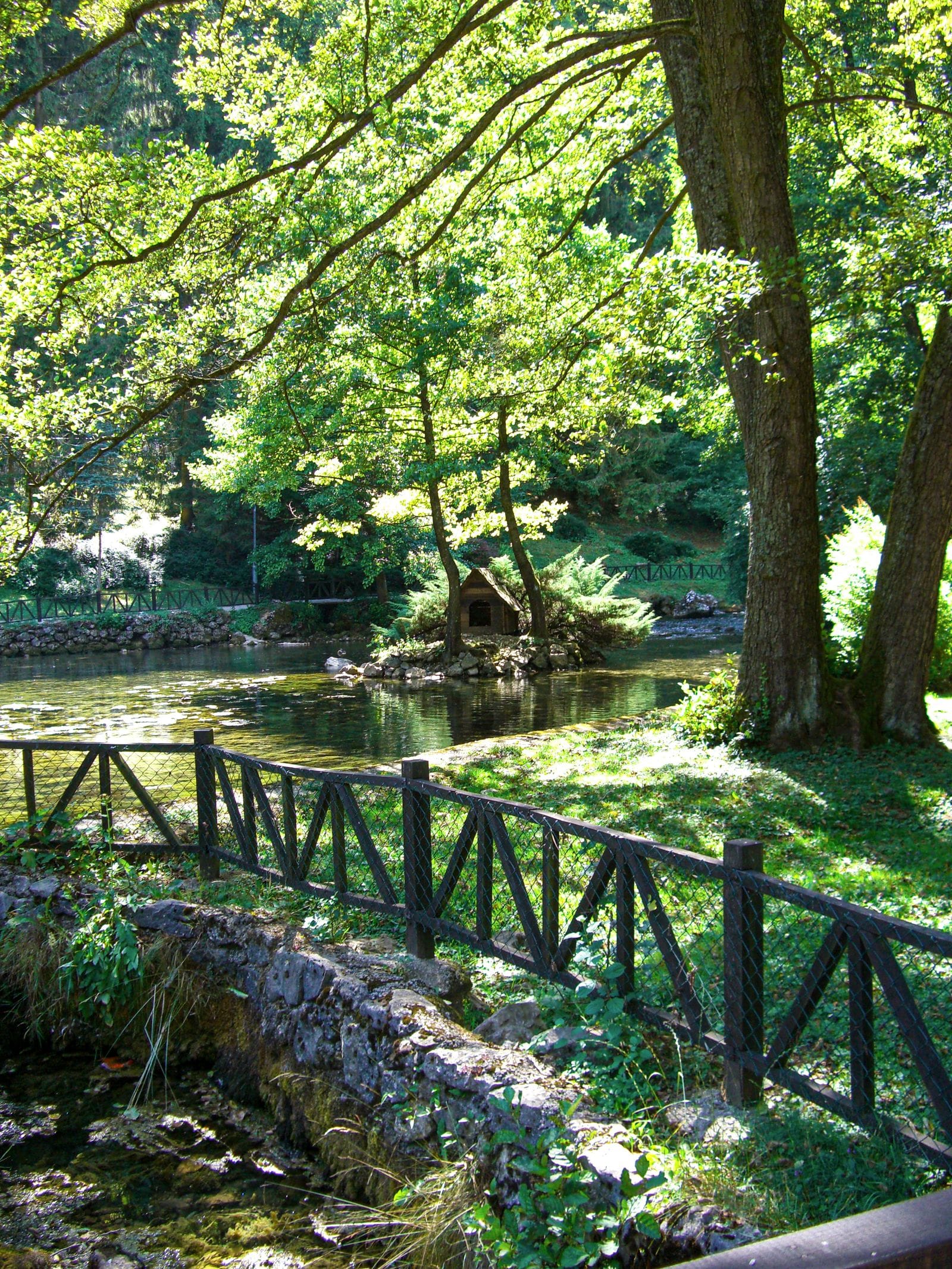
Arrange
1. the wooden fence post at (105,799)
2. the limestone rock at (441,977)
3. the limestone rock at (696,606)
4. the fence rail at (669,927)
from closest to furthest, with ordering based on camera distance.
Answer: the fence rail at (669,927) < the limestone rock at (441,977) < the wooden fence post at (105,799) < the limestone rock at (696,606)

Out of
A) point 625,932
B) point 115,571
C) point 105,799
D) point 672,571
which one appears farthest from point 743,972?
point 672,571

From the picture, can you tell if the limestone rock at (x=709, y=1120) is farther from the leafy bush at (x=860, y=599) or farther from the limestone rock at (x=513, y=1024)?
the leafy bush at (x=860, y=599)

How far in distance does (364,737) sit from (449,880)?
10037mm

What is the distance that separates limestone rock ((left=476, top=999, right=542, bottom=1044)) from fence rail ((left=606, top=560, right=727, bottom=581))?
123 ft

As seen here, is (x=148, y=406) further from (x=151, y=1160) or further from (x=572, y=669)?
(x=572, y=669)

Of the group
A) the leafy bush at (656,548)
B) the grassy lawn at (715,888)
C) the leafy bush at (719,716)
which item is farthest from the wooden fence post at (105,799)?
the leafy bush at (656,548)

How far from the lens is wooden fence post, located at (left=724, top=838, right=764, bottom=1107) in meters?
Answer: 3.69

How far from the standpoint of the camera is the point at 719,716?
10594 mm

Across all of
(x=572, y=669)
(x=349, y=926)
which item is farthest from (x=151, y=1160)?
(x=572, y=669)

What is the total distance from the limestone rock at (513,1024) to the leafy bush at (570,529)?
41.2 metres

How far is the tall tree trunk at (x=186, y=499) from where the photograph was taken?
140 feet

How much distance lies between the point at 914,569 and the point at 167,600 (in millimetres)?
31801

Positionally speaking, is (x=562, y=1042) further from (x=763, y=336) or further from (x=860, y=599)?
(x=860, y=599)

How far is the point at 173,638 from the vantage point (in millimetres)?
33281
